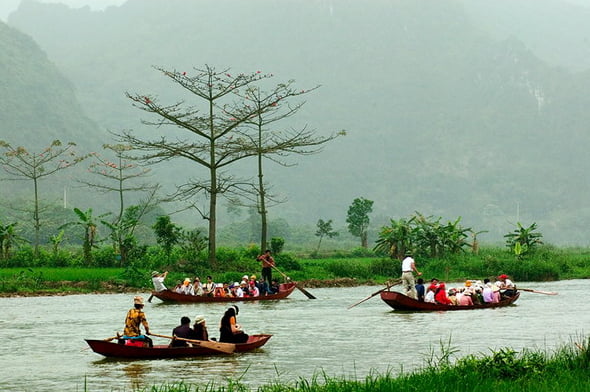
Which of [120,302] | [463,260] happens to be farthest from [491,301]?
[463,260]

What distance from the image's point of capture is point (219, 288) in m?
36.6

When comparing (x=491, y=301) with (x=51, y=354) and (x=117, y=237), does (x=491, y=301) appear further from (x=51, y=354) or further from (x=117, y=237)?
(x=117, y=237)

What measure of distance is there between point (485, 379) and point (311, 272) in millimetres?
35044

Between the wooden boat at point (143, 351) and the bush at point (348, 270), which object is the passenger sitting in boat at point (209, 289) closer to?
the bush at point (348, 270)

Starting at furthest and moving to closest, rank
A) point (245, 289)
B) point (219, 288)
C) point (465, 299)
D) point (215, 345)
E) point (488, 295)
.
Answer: point (245, 289) → point (219, 288) → point (488, 295) → point (465, 299) → point (215, 345)

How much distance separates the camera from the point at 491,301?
112ft

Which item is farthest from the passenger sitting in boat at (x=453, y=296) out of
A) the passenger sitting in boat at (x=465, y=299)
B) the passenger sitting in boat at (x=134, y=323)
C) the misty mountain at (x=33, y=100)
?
the misty mountain at (x=33, y=100)

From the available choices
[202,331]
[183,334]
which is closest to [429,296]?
[202,331]

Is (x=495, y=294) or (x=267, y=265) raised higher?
(x=267, y=265)

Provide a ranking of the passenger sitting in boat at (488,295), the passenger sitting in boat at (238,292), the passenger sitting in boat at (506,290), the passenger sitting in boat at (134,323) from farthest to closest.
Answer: the passenger sitting in boat at (238,292) → the passenger sitting in boat at (506,290) → the passenger sitting in boat at (488,295) → the passenger sitting in boat at (134,323)

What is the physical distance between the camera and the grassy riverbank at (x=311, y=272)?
133 ft

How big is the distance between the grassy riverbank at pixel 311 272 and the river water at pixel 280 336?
220 cm

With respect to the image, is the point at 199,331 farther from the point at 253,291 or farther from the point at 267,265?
the point at 267,265

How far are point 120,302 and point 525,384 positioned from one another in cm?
2490
